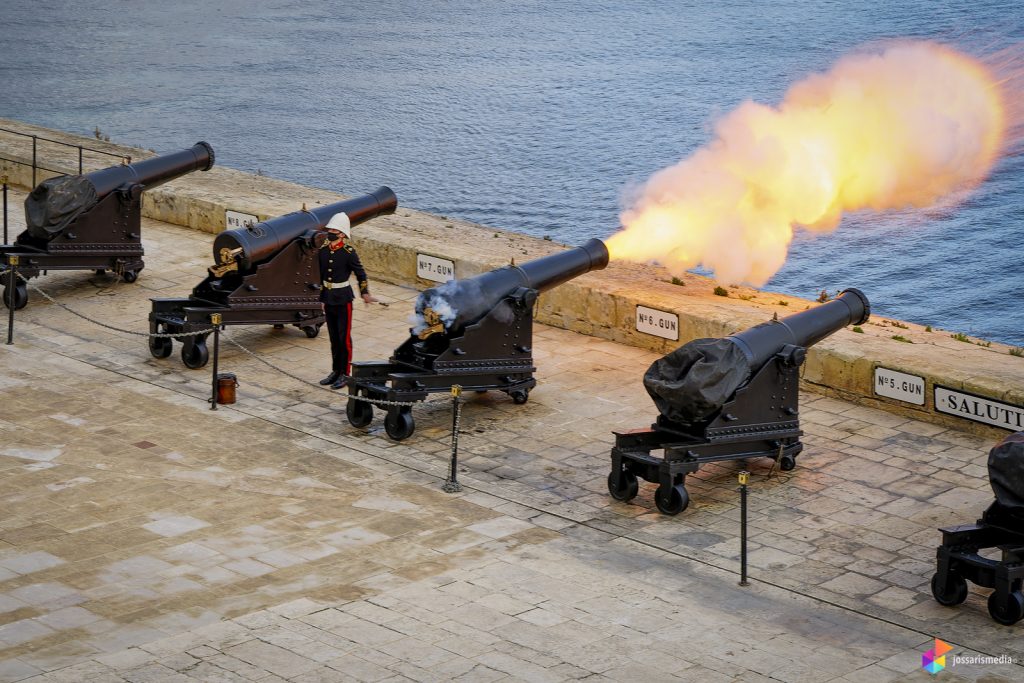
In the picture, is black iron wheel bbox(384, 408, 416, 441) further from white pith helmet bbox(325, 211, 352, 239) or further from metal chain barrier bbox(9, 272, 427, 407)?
white pith helmet bbox(325, 211, 352, 239)

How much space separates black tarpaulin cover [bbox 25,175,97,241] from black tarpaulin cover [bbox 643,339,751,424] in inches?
294

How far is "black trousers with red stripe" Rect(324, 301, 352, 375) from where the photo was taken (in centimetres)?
1434

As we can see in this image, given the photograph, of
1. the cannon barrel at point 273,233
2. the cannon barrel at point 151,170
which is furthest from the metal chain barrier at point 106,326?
the cannon barrel at point 151,170

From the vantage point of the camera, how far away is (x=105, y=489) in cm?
1166

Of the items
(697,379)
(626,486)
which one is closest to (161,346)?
(626,486)

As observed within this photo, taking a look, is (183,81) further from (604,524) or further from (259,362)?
(604,524)

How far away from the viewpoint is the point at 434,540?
36.1 ft

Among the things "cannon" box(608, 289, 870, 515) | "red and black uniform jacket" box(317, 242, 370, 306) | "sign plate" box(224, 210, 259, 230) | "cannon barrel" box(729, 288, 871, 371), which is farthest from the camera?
"sign plate" box(224, 210, 259, 230)

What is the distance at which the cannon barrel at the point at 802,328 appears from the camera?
12266mm

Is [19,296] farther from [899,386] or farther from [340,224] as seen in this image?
[899,386]

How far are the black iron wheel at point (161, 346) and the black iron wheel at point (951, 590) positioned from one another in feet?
26.0

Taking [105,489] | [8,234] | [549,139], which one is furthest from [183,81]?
[105,489]

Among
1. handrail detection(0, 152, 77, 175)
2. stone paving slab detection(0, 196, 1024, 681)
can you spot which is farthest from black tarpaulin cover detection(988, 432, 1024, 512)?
handrail detection(0, 152, 77, 175)

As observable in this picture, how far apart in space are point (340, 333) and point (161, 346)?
1.95m
